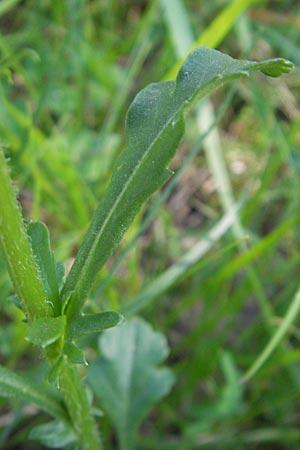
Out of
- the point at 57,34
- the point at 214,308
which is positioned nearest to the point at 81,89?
the point at 57,34

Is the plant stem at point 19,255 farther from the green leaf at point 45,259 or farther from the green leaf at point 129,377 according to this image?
the green leaf at point 129,377

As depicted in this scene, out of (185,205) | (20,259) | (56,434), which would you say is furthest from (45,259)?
(185,205)

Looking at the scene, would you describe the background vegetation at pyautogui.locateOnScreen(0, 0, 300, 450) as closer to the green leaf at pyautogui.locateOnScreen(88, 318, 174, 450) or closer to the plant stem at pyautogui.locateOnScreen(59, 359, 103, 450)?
the green leaf at pyautogui.locateOnScreen(88, 318, 174, 450)

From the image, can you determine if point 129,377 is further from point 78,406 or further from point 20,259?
point 20,259

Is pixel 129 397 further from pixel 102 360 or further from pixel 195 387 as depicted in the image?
pixel 195 387

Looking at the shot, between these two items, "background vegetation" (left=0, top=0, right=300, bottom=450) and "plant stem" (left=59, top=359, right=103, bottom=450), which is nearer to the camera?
"plant stem" (left=59, top=359, right=103, bottom=450)

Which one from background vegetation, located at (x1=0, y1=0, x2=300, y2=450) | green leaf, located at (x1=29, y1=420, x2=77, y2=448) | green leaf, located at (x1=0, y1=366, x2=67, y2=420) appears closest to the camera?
green leaf, located at (x1=0, y1=366, x2=67, y2=420)

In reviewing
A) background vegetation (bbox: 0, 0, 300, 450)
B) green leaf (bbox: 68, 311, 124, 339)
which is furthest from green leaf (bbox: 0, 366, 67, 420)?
background vegetation (bbox: 0, 0, 300, 450)
